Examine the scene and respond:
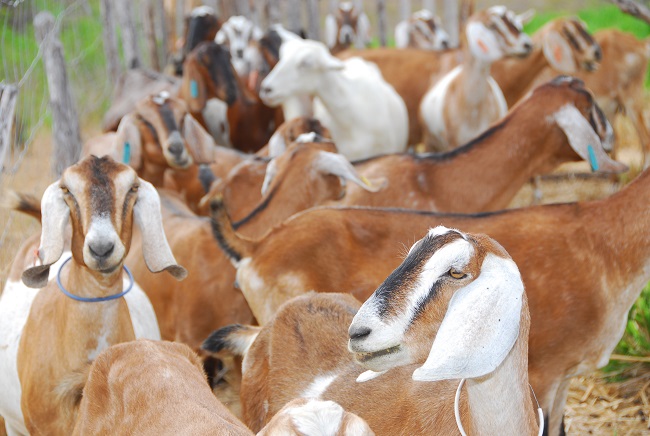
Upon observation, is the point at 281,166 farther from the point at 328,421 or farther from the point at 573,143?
the point at 328,421

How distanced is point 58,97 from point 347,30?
6.86 meters

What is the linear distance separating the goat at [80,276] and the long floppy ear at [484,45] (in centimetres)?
392

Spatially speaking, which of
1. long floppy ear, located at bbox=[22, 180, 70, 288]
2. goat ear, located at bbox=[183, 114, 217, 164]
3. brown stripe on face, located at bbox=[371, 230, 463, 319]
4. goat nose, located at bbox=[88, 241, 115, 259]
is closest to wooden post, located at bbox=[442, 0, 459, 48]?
goat ear, located at bbox=[183, 114, 217, 164]

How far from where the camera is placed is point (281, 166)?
5.15 m

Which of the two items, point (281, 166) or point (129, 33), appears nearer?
point (281, 166)

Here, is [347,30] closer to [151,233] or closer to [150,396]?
[151,233]

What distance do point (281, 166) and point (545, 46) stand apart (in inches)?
133

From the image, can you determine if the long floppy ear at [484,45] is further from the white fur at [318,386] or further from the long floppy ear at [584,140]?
the white fur at [318,386]

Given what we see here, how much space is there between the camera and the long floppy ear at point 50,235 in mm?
3502

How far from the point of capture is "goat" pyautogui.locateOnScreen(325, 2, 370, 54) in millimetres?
12557

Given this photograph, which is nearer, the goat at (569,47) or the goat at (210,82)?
the goat at (569,47)

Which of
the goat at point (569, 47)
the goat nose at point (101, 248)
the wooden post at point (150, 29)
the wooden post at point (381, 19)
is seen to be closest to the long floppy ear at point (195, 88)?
the goat at point (569, 47)

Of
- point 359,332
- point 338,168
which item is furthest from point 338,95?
point 359,332

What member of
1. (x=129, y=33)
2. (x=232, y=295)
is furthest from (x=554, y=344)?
(x=129, y=33)
